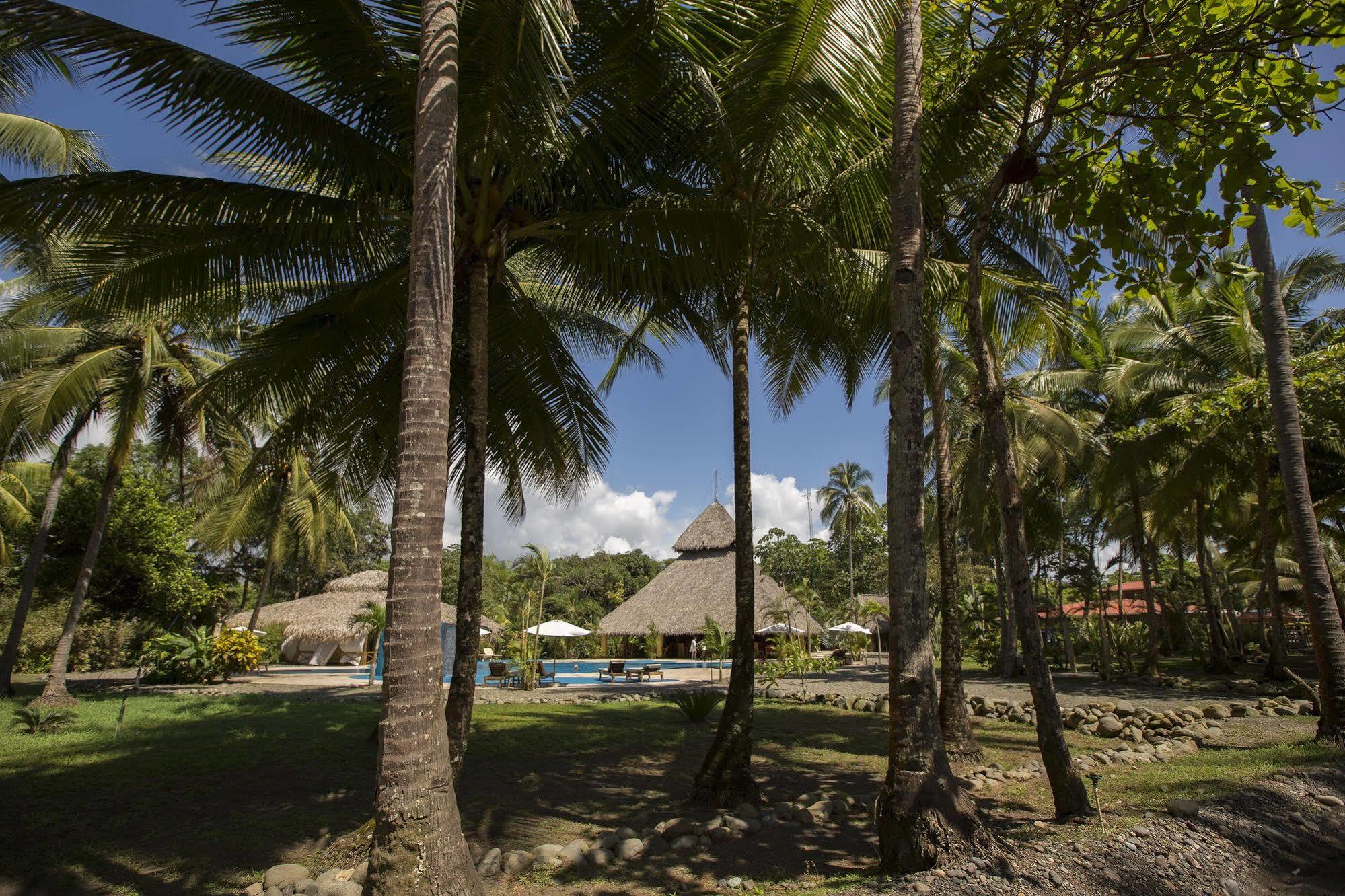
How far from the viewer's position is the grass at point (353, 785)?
4719 mm

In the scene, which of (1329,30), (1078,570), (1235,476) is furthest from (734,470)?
(1078,570)

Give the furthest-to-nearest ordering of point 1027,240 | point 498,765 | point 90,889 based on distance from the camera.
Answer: point 1027,240 < point 498,765 < point 90,889

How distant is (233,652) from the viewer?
680 inches

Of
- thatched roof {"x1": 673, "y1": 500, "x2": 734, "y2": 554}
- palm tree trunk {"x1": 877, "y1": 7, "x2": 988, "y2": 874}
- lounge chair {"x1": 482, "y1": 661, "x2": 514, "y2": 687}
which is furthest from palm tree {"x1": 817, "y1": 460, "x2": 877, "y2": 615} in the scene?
palm tree trunk {"x1": 877, "y1": 7, "x2": 988, "y2": 874}

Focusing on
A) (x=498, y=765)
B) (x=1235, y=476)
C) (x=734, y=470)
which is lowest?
Answer: (x=498, y=765)

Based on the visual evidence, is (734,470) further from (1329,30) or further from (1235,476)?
(1235,476)

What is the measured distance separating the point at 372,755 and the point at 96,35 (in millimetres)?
7474

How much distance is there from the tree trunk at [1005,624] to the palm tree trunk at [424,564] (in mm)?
19161

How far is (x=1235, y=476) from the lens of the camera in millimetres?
16016

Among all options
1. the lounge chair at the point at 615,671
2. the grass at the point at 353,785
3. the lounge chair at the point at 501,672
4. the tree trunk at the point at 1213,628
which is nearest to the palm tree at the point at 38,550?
the grass at the point at 353,785

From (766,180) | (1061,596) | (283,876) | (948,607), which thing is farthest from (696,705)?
(1061,596)

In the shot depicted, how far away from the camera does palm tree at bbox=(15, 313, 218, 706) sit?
11.0m

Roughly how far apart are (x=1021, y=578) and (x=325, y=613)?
25359 mm

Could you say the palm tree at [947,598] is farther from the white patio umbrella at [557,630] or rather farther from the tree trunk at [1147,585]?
the white patio umbrella at [557,630]
